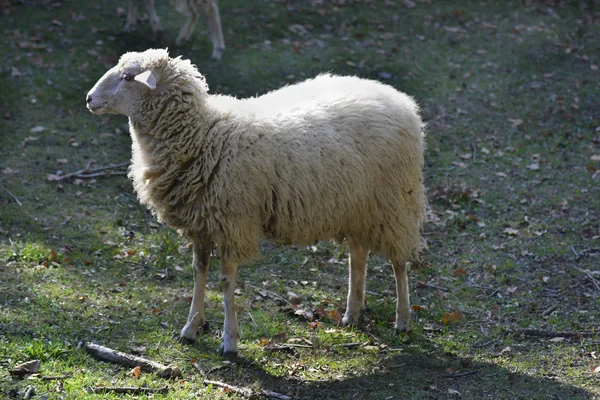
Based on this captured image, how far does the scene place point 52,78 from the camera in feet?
35.8

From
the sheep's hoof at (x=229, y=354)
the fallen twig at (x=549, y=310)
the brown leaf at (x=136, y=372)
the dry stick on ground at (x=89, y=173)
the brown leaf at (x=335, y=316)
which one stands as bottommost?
the brown leaf at (x=335, y=316)

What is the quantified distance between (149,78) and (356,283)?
2510 mm

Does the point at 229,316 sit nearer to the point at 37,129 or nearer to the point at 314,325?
the point at 314,325

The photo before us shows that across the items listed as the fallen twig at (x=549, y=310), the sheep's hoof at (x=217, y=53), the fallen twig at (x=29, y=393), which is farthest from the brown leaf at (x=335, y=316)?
the sheep's hoof at (x=217, y=53)

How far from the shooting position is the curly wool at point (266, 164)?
5352 millimetres

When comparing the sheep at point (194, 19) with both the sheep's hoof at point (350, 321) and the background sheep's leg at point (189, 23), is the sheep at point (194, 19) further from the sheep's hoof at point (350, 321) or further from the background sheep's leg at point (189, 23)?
the sheep's hoof at point (350, 321)

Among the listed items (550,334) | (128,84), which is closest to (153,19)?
(128,84)

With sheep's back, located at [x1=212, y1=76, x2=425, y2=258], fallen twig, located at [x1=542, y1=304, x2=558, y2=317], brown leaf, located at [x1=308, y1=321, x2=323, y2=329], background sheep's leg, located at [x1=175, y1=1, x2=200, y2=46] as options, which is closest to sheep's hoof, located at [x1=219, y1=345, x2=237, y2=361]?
brown leaf, located at [x1=308, y1=321, x2=323, y2=329]

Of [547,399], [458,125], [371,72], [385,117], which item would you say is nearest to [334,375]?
[547,399]

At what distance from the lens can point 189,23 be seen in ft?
39.4

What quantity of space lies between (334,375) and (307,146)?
5.88ft

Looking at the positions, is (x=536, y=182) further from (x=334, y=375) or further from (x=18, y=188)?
(x=18, y=188)

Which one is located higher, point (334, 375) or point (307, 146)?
point (307, 146)

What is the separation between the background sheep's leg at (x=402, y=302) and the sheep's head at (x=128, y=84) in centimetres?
259
